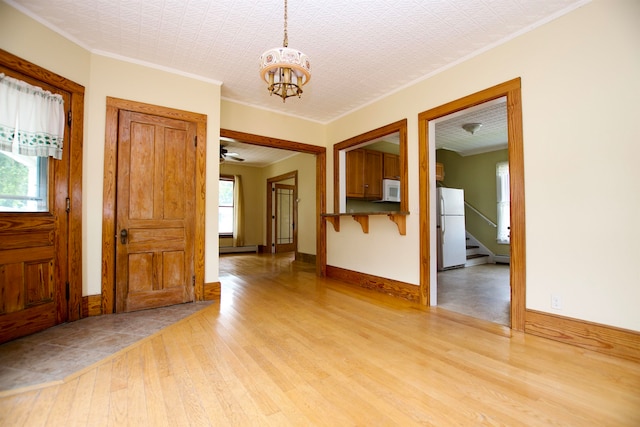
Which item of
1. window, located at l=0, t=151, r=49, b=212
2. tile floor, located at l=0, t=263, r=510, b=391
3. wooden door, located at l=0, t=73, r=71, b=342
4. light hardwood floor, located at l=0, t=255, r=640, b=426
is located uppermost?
window, located at l=0, t=151, r=49, b=212

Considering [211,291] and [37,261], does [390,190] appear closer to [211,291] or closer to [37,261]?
[211,291]

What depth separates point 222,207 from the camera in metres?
8.51

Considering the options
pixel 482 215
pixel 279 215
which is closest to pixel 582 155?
pixel 482 215

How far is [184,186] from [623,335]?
413 cm

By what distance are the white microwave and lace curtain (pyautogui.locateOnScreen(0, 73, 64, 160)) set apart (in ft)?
15.0

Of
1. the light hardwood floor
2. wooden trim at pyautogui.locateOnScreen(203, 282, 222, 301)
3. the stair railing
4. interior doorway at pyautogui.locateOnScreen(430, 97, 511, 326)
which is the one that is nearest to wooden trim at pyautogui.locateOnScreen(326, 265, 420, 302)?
interior doorway at pyautogui.locateOnScreen(430, 97, 511, 326)

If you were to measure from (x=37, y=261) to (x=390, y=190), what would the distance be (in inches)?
194

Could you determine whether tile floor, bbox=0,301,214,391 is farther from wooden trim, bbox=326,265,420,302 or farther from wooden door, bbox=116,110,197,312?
wooden trim, bbox=326,265,420,302

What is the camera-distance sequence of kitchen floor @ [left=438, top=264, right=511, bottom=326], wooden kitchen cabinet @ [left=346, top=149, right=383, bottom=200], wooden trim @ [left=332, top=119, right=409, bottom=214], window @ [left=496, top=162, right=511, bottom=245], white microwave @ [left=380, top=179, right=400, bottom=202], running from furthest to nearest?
1. window @ [left=496, top=162, right=511, bottom=245]
2. white microwave @ [left=380, top=179, right=400, bottom=202]
3. wooden kitchen cabinet @ [left=346, top=149, right=383, bottom=200]
4. wooden trim @ [left=332, top=119, right=409, bottom=214]
5. kitchen floor @ [left=438, top=264, right=511, bottom=326]

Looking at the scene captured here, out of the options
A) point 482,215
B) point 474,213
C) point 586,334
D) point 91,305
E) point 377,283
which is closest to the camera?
point 586,334

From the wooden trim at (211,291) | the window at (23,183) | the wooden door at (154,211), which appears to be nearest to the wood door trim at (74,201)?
the window at (23,183)

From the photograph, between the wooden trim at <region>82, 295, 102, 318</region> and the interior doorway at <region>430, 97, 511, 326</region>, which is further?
the interior doorway at <region>430, 97, 511, 326</region>

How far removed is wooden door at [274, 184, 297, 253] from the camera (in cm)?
863

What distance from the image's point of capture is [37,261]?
8.23 ft
